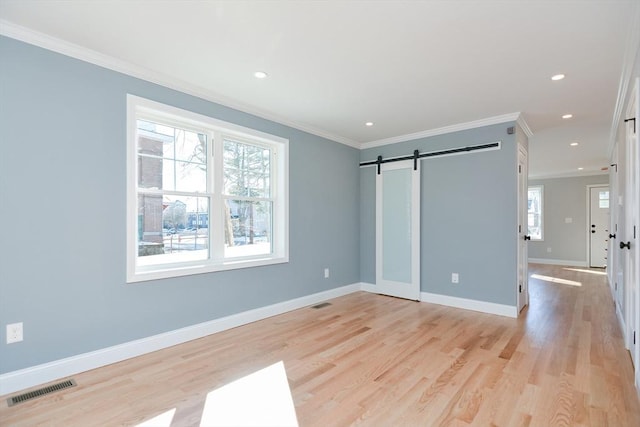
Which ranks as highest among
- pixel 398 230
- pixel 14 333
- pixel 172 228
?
pixel 172 228

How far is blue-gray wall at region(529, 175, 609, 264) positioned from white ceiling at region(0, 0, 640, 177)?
5.47 metres

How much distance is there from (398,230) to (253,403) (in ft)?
11.4

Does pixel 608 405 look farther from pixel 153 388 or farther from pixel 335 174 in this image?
pixel 335 174

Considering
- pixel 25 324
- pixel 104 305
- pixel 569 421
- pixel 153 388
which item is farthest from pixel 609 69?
pixel 25 324

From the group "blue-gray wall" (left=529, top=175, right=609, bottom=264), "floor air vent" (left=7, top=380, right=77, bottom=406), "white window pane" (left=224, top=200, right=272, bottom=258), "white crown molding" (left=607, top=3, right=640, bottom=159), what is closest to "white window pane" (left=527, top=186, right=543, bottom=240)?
"blue-gray wall" (left=529, top=175, right=609, bottom=264)

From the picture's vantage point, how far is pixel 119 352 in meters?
2.65

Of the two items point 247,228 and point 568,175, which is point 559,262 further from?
point 247,228

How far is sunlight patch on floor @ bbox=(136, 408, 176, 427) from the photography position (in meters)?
1.85

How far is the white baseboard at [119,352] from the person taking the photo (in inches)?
86.9

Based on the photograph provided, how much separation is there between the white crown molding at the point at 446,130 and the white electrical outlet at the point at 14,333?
4.68 meters

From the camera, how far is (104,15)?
6.74ft

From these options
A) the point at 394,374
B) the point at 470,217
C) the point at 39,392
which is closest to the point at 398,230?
the point at 470,217

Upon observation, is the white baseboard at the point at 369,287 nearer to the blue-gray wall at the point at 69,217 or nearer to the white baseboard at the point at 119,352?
the white baseboard at the point at 119,352

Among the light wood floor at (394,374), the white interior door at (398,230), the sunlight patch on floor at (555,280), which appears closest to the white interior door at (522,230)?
the light wood floor at (394,374)
